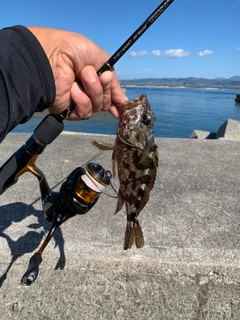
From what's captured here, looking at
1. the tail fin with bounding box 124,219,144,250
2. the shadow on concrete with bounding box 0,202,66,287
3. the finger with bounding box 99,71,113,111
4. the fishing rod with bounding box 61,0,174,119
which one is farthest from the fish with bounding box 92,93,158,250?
the shadow on concrete with bounding box 0,202,66,287

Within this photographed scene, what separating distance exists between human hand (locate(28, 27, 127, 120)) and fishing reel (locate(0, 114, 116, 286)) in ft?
0.57

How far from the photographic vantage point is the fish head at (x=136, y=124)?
8.17 ft

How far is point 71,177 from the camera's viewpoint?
2268mm

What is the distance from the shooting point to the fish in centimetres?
250

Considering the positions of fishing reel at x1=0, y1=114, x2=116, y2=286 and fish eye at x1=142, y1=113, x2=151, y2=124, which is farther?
fish eye at x1=142, y1=113, x2=151, y2=124

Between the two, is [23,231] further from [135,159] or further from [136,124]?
[136,124]

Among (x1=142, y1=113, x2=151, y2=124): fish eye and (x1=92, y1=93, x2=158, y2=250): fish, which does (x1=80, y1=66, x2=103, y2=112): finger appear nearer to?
(x1=92, y1=93, x2=158, y2=250): fish

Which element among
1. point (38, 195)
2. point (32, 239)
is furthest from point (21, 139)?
point (32, 239)

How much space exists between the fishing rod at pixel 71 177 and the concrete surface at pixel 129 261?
74 centimetres

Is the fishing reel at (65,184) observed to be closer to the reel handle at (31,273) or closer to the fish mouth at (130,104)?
the reel handle at (31,273)

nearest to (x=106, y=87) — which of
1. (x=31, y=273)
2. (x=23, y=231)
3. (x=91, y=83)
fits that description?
(x=91, y=83)

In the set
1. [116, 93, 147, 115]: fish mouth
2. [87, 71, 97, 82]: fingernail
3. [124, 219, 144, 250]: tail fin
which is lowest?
[124, 219, 144, 250]: tail fin

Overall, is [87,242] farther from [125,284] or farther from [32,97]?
[32,97]

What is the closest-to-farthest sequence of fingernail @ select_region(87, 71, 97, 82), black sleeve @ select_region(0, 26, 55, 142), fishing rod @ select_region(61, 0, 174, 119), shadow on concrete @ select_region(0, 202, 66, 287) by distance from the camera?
black sleeve @ select_region(0, 26, 55, 142) → fingernail @ select_region(87, 71, 97, 82) → fishing rod @ select_region(61, 0, 174, 119) → shadow on concrete @ select_region(0, 202, 66, 287)
